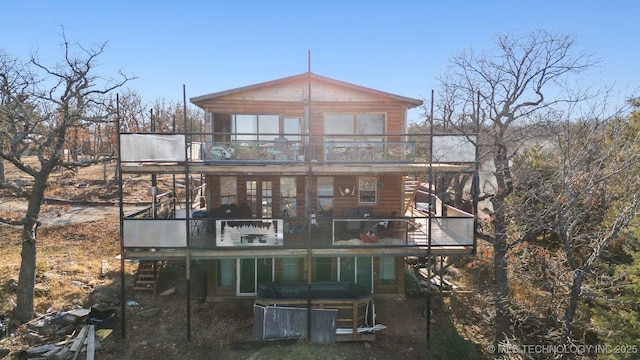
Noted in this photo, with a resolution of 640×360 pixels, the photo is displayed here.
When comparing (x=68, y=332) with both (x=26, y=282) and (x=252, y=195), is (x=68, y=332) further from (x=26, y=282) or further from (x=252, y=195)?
(x=252, y=195)

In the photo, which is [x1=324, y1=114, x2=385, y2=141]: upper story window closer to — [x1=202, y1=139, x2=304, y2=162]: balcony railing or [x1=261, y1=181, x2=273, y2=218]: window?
[x1=202, y1=139, x2=304, y2=162]: balcony railing

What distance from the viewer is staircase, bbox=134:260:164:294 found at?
50.4ft

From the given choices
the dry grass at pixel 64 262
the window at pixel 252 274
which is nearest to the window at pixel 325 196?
the window at pixel 252 274

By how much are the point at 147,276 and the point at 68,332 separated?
3944 mm

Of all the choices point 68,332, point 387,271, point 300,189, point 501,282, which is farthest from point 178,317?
point 501,282

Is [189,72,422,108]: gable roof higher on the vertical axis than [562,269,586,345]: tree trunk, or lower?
higher

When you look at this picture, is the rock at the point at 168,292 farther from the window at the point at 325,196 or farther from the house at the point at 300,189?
the window at the point at 325,196

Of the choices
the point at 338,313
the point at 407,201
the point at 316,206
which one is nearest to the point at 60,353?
the point at 338,313

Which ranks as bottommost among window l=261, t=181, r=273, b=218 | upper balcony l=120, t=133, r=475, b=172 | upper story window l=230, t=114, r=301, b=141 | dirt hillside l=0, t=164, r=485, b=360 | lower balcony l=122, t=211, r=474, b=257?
dirt hillside l=0, t=164, r=485, b=360

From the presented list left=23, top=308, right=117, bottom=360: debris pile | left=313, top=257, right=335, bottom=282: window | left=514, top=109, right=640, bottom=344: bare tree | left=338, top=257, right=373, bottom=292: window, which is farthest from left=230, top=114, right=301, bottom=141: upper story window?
left=514, top=109, right=640, bottom=344: bare tree

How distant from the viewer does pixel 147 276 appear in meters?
15.7

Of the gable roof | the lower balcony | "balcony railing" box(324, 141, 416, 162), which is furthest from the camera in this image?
the gable roof

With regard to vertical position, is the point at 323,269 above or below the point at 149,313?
above

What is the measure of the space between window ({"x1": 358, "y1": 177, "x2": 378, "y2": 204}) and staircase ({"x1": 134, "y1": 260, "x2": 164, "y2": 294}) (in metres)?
9.25
